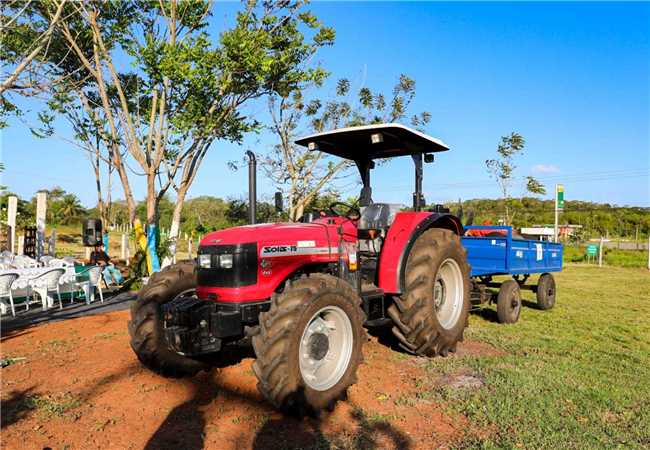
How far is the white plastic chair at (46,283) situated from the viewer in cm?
866

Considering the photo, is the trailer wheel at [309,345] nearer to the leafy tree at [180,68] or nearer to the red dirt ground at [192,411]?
the red dirt ground at [192,411]

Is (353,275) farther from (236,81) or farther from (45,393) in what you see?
(236,81)

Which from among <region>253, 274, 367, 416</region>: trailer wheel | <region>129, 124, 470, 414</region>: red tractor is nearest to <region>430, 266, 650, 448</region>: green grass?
<region>129, 124, 470, 414</region>: red tractor

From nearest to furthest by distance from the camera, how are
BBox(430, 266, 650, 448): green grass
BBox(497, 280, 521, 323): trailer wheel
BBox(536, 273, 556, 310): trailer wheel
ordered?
BBox(430, 266, 650, 448): green grass
BBox(497, 280, 521, 323): trailer wheel
BBox(536, 273, 556, 310): trailer wheel

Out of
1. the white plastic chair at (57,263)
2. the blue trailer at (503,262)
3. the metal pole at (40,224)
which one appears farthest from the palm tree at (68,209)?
the blue trailer at (503,262)

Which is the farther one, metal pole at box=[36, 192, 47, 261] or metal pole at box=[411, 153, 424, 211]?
metal pole at box=[36, 192, 47, 261]

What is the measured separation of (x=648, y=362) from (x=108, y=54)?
452 inches

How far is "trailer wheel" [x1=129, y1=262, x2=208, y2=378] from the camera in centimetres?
434

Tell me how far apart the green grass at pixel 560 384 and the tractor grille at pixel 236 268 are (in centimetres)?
187

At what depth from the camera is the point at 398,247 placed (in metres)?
5.02

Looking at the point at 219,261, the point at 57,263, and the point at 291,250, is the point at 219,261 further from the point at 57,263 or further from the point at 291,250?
the point at 57,263

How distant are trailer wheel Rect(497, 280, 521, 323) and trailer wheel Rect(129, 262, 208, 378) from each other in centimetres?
451

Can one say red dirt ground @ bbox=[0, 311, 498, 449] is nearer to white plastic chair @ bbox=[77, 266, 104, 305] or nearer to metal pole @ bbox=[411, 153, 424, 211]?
metal pole @ bbox=[411, 153, 424, 211]

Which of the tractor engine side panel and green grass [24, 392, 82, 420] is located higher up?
the tractor engine side panel
